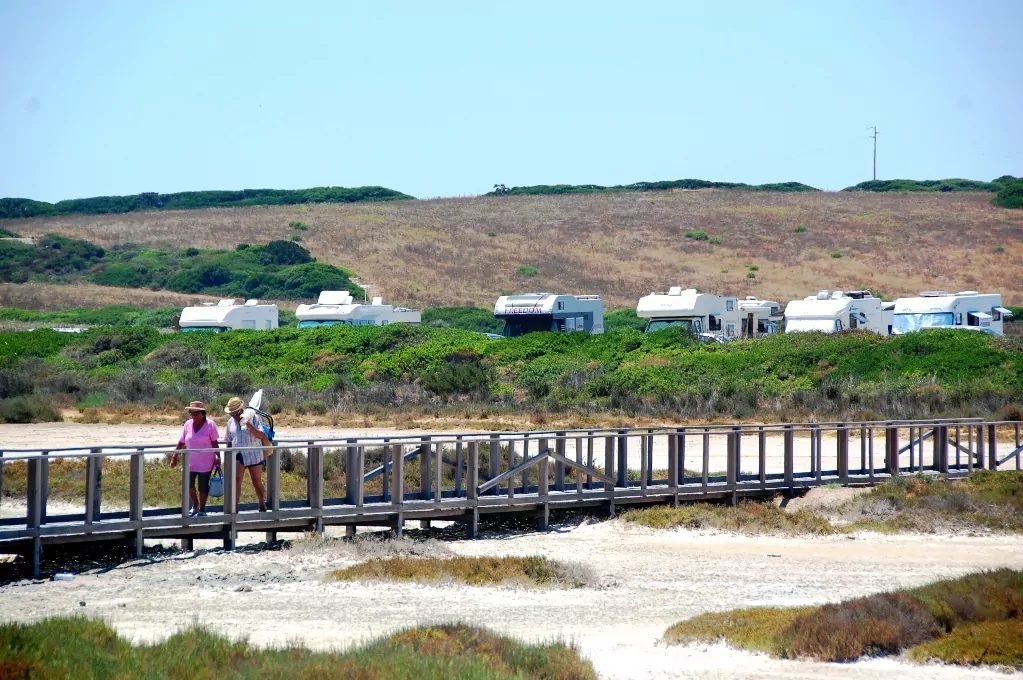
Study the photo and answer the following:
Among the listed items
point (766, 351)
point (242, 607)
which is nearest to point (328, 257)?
point (766, 351)

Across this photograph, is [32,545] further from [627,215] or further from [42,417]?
[627,215]

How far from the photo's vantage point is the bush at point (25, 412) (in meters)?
28.9

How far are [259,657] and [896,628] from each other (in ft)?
16.4

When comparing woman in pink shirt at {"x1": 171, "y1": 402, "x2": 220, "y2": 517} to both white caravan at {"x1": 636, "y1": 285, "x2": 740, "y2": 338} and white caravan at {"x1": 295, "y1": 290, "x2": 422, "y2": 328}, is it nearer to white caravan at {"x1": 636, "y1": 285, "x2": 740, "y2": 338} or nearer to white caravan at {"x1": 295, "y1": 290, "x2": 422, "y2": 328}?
white caravan at {"x1": 636, "y1": 285, "x2": 740, "y2": 338}

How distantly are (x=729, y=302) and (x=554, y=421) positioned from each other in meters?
13.1

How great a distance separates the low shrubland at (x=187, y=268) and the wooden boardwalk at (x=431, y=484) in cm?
4562

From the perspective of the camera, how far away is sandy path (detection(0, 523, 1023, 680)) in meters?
10.0

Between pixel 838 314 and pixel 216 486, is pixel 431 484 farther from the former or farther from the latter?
pixel 838 314

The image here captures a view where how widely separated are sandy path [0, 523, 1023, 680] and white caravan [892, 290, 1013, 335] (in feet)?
75.5

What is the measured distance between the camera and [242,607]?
1136 centimetres

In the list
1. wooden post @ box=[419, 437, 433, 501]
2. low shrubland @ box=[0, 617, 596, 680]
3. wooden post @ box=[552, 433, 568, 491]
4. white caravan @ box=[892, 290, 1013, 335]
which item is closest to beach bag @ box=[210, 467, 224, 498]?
wooden post @ box=[419, 437, 433, 501]

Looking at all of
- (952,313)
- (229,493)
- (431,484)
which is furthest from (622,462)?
(952,313)

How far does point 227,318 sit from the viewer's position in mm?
42531

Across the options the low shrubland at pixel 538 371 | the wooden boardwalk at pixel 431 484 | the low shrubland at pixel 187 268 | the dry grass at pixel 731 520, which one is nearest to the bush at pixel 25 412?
the low shrubland at pixel 538 371
